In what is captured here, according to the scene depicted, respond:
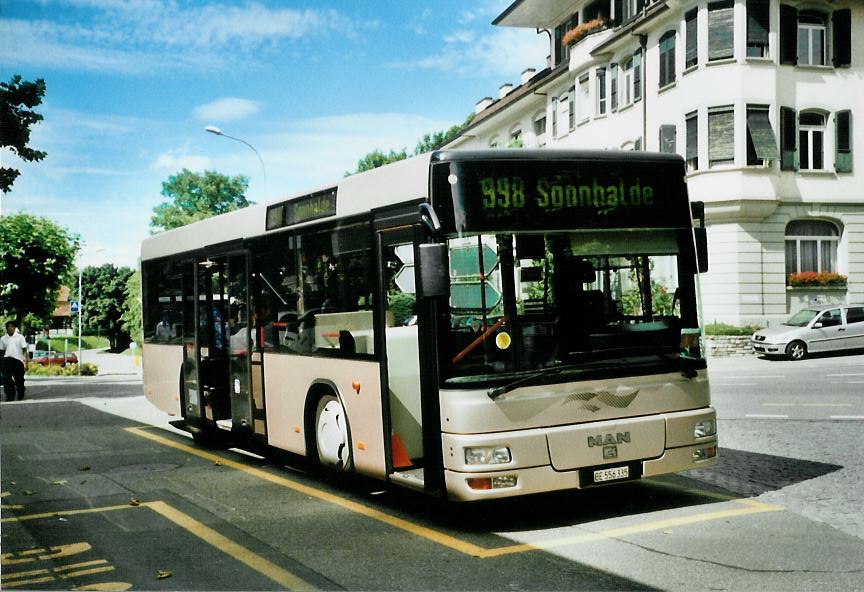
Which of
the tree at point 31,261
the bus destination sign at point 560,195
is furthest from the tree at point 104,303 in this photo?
the bus destination sign at point 560,195

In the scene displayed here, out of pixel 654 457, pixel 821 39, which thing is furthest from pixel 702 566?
pixel 821 39

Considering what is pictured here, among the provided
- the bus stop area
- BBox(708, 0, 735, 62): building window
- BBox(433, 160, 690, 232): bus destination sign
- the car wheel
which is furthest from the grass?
BBox(433, 160, 690, 232): bus destination sign

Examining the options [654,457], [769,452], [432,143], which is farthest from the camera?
[432,143]

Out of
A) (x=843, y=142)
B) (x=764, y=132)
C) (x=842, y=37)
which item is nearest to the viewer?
(x=764, y=132)

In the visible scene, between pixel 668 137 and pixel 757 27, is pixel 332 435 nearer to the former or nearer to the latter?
pixel 668 137

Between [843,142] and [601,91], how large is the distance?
9548mm

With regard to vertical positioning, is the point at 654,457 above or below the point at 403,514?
above

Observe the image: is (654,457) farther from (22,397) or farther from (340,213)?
(22,397)

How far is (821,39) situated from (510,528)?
95.3ft

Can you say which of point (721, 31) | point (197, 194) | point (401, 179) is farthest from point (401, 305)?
point (197, 194)

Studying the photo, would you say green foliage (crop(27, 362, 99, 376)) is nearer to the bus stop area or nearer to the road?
the road

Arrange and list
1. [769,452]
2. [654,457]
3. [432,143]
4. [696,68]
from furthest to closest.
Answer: [432,143] → [696,68] → [769,452] → [654,457]

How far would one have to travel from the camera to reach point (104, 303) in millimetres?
103188

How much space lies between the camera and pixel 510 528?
7.08m
